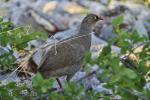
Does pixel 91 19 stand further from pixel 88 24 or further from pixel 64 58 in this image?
pixel 64 58

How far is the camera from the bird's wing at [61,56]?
8402mm

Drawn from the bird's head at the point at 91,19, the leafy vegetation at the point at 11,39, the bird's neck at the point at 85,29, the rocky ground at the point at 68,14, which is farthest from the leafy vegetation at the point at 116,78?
the rocky ground at the point at 68,14

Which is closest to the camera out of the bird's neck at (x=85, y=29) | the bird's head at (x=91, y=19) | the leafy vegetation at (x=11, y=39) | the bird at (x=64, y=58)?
the leafy vegetation at (x=11, y=39)

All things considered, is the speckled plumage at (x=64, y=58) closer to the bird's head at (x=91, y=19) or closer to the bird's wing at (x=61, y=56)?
the bird's wing at (x=61, y=56)

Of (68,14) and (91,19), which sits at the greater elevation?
(68,14)

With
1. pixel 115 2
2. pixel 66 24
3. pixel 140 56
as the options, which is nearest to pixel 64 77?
pixel 140 56

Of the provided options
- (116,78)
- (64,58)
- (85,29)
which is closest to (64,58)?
(64,58)

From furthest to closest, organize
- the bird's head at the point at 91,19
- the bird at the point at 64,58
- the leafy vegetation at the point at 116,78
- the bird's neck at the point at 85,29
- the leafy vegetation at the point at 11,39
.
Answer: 1. the bird's head at the point at 91,19
2. the bird's neck at the point at 85,29
3. the bird at the point at 64,58
4. the leafy vegetation at the point at 11,39
5. the leafy vegetation at the point at 116,78

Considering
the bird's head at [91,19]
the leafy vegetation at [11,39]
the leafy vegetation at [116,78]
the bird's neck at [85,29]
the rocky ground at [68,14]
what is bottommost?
the leafy vegetation at [116,78]

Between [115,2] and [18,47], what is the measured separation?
29.5 ft

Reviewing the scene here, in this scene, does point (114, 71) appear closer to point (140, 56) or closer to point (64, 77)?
point (140, 56)

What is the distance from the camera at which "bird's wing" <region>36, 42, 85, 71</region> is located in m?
8.40

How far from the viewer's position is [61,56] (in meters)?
8.50

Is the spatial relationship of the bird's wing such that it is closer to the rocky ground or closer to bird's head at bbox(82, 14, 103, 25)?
bird's head at bbox(82, 14, 103, 25)
